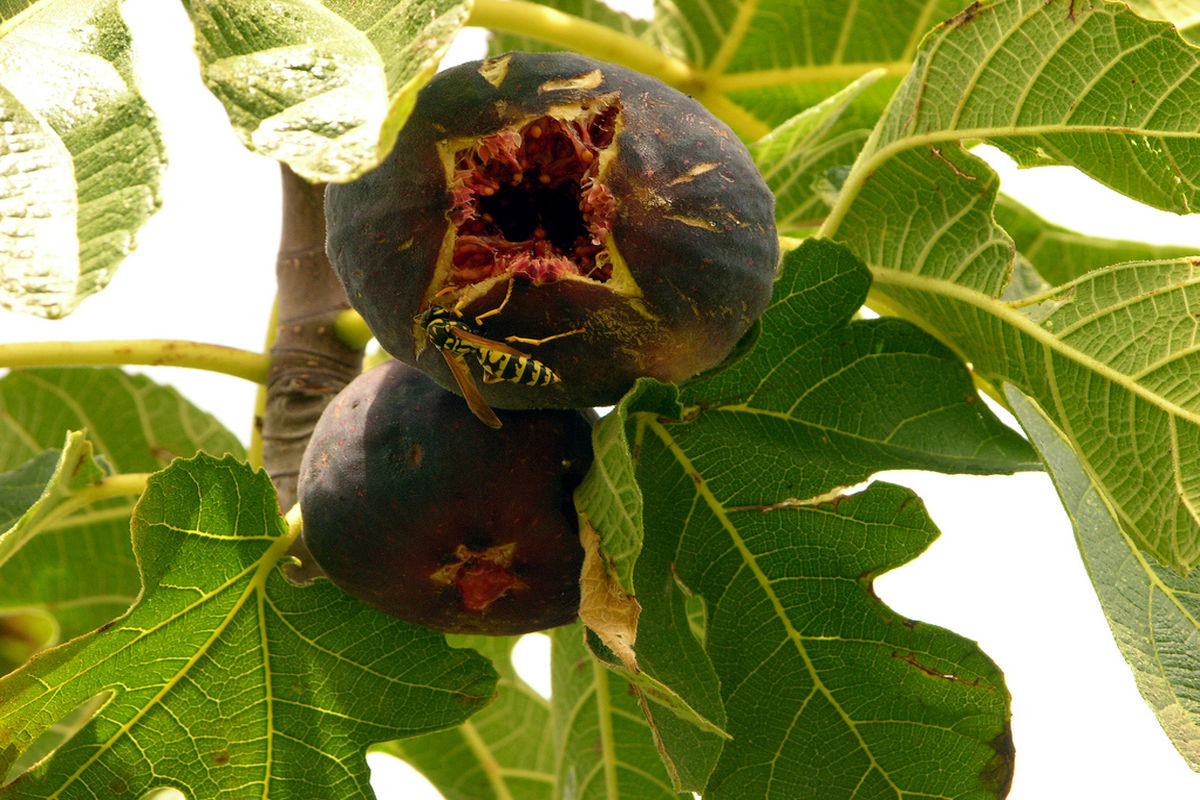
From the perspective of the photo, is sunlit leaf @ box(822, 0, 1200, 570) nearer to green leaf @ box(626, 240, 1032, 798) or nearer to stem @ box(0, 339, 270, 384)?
green leaf @ box(626, 240, 1032, 798)

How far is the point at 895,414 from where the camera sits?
4.16 feet

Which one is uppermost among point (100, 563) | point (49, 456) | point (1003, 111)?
point (1003, 111)

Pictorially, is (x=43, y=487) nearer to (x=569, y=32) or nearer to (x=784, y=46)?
(x=569, y=32)

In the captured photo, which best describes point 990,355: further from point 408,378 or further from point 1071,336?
point 408,378

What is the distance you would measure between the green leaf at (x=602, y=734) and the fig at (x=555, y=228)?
2.24ft

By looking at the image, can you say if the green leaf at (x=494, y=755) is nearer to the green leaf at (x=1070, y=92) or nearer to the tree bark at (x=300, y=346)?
the tree bark at (x=300, y=346)

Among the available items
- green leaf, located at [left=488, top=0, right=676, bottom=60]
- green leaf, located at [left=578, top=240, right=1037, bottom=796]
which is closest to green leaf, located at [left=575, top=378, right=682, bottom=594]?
green leaf, located at [left=578, top=240, right=1037, bottom=796]

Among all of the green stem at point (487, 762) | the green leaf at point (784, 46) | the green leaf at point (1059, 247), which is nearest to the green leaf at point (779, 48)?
the green leaf at point (784, 46)

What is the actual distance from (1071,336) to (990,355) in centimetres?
10

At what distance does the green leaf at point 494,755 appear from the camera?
6.44 feet

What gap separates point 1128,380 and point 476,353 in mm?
554

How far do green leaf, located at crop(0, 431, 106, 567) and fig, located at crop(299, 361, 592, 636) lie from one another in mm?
291

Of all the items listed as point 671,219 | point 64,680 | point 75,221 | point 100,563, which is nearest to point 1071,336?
point 671,219

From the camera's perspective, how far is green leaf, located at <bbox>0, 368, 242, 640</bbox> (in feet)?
5.98
